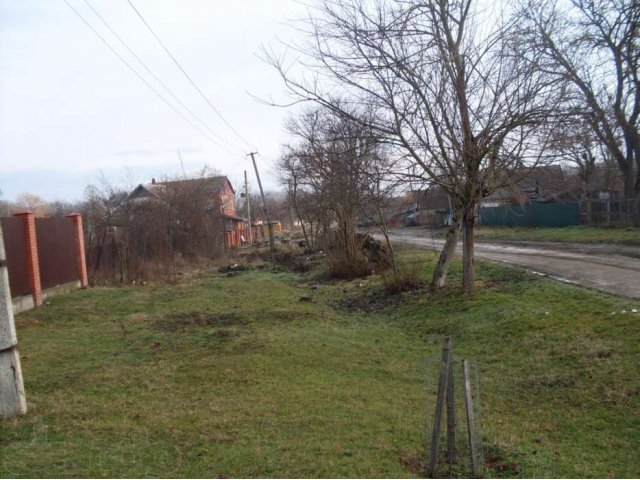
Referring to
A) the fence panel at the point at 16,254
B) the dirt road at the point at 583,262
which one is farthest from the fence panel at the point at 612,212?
the fence panel at the point at 16,254

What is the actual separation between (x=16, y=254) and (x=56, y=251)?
259 cm

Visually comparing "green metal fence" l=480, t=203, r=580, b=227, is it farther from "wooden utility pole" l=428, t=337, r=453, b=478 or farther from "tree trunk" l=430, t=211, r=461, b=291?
"wooden utility pole" l=428, t=337, r=453, b=478

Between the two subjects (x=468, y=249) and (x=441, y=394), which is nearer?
(x=441, y=394)

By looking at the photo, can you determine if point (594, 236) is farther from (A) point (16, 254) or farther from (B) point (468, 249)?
(A) point (16, 254)

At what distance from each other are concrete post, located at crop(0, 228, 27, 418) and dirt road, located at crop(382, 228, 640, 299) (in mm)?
9218

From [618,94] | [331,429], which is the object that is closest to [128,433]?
[331,429]

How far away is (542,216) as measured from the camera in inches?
1377

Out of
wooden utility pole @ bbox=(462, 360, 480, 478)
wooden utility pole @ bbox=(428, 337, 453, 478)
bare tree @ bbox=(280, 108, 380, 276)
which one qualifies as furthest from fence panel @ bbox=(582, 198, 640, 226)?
wooden utility pole @ bbox=(428, 337, 453, 478)

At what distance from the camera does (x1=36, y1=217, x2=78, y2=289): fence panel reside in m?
15.2

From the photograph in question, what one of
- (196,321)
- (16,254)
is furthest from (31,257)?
(196,321)

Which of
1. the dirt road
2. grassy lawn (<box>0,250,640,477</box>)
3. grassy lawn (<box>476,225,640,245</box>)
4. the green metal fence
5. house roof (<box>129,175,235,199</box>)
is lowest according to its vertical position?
grassy lawn (<box>0,250,640,477</box>)

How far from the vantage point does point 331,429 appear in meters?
5.26

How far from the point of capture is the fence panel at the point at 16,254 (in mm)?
13242

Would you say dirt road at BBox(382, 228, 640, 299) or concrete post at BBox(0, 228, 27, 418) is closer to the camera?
concrete post at BBox(0, 228, 27, 418)
